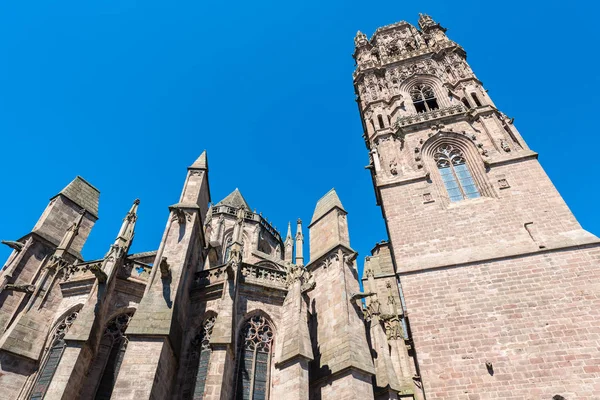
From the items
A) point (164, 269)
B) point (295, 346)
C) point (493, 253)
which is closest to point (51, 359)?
point (164, 269)

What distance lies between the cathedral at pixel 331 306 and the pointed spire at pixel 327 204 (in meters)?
0.12

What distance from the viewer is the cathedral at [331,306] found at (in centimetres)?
895

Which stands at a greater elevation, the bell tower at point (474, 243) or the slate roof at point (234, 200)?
the slate roof at point (234, 200)

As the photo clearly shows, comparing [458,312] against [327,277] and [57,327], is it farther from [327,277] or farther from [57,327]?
[57,327]

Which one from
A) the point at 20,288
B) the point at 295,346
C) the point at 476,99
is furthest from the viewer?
the point at 476,99

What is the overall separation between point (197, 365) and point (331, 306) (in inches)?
155

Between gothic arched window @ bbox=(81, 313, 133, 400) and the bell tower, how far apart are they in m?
7.97

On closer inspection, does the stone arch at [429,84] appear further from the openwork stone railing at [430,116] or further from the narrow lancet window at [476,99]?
the openwork stone railing at [430,116]

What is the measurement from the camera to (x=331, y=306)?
35.4 ft

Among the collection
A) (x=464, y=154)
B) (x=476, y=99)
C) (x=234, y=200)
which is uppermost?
(x=234, y=200)

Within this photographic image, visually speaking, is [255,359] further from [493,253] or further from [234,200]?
[234,200]

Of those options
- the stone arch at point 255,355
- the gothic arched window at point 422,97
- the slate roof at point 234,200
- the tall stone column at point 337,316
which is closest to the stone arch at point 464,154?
the tall stone column at point 337,316

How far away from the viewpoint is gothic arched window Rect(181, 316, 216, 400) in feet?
30.6

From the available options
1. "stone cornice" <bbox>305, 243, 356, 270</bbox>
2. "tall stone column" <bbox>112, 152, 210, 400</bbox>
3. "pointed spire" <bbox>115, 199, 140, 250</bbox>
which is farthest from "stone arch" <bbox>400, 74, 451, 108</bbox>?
"pointed spire" <bbox>115, 199, 140, 250</bbox>
